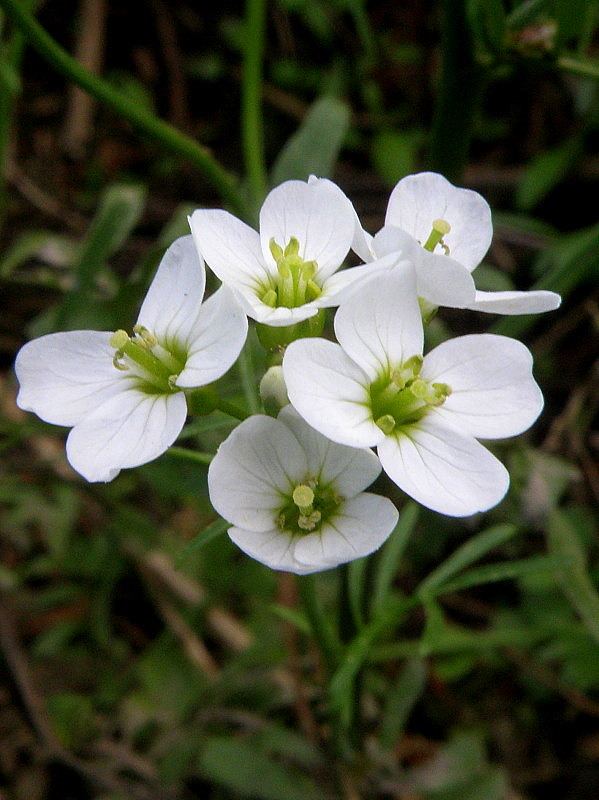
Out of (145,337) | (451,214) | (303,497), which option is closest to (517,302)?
(451,214)

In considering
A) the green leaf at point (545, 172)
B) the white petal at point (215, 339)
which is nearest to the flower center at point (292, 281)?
the white petal at point (215, 339)

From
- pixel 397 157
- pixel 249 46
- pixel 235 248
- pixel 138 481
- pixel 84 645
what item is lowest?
pixel 84 645

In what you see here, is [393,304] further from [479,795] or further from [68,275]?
[68,275]

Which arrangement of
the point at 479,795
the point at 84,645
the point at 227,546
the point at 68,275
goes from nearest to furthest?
the point at 479,795, the point at 227,546, the point at 84,645, the point at 68,275

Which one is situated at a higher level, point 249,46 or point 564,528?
point 249,46

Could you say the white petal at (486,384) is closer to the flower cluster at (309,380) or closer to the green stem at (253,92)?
the flower cluster at (309,380)

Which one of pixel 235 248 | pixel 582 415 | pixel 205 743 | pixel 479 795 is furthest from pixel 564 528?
pixel 235 248

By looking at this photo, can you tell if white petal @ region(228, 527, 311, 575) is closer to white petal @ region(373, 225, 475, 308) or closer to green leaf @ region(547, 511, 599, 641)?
white petal @ region(373, 225, 475, 308)

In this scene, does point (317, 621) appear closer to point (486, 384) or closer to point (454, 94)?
point (486, 384)
